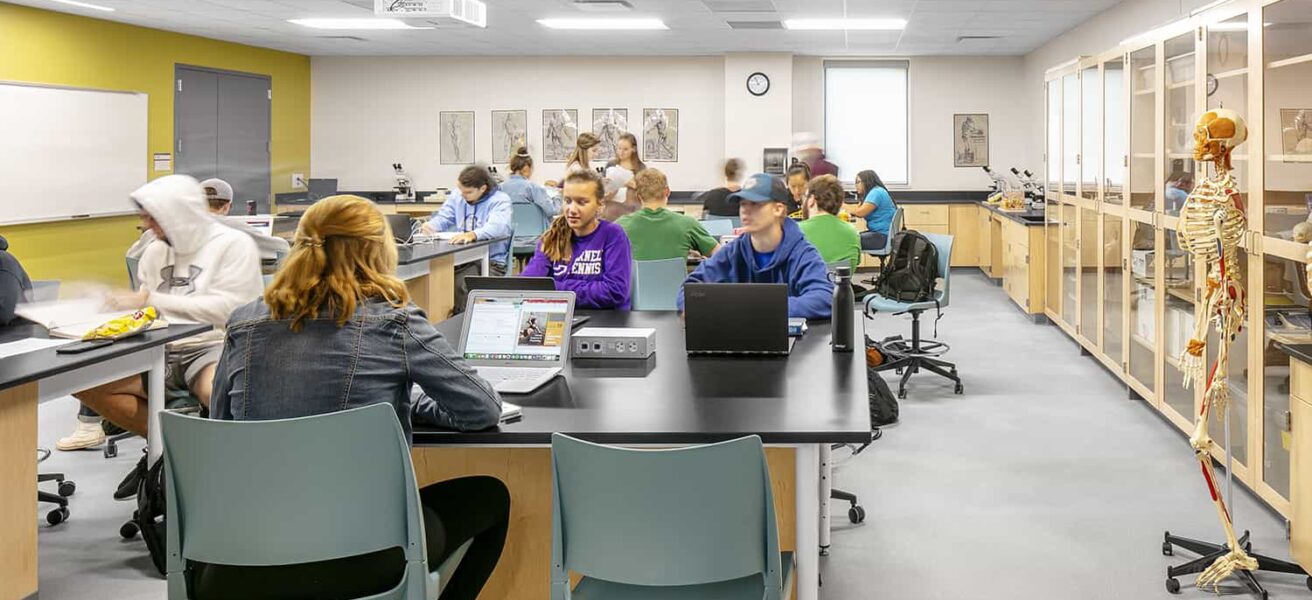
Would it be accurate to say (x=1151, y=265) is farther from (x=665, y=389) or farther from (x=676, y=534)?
(x=676, y=534)

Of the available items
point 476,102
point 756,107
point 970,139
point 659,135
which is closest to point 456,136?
point 476,102

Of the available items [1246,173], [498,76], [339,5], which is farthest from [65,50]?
[1246,173]

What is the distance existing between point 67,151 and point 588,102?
551cm

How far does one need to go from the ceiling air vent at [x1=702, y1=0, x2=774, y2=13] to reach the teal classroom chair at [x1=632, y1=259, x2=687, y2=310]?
12.0 ft

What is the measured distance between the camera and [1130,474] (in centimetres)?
468

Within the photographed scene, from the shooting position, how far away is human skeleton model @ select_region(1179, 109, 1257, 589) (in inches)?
132

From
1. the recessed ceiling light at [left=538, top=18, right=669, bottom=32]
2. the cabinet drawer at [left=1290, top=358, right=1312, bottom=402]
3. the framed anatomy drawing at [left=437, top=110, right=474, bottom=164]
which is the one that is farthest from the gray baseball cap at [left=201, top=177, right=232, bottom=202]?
the framed anatomy drawing at [left=437, top=110, right=474, bottom=164]

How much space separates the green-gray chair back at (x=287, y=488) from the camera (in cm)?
209

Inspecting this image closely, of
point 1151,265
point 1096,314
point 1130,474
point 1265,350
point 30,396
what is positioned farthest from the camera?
point 1096,314

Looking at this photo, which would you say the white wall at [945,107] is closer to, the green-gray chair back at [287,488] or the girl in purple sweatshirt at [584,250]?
the girl in purple sweatshirt at [584,250]

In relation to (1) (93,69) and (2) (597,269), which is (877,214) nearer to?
(2) (597,269)

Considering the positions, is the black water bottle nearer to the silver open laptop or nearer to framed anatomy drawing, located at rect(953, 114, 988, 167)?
the silver open laptop

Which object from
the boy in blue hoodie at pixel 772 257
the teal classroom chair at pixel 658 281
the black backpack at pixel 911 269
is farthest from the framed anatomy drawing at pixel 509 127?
the boy in blue hoodie at pixel 772 257

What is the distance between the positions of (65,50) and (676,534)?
889cm
